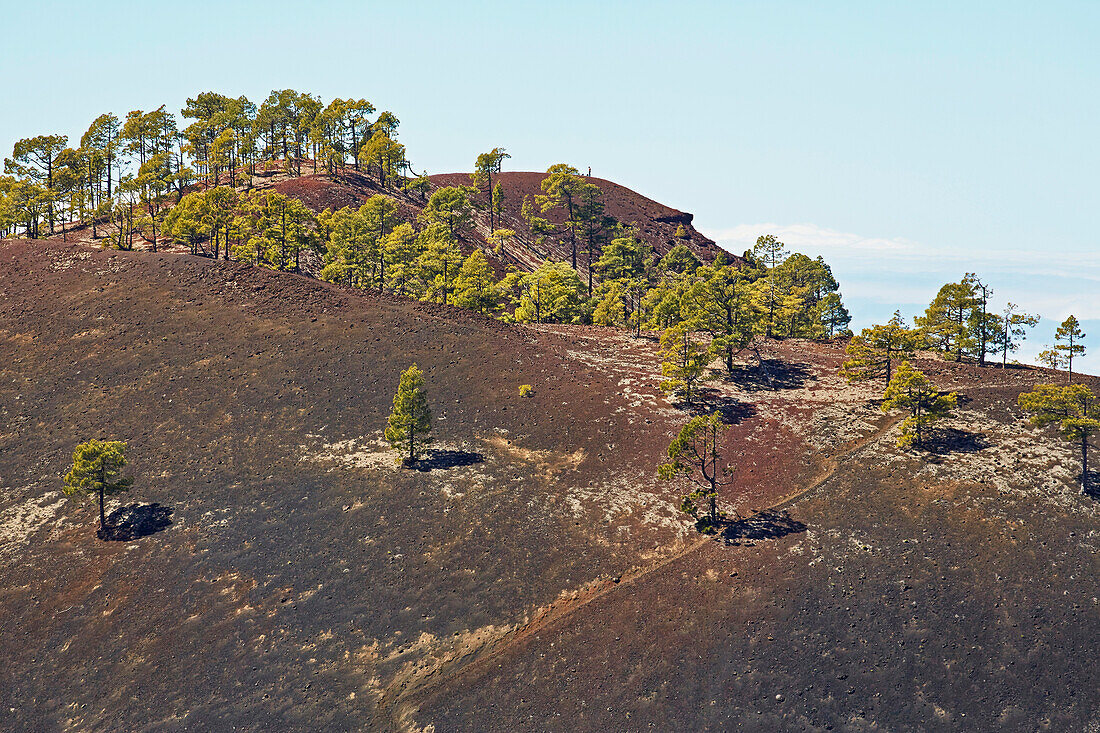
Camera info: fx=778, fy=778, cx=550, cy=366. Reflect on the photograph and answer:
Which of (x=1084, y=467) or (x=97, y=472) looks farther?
(x=97, y=472)

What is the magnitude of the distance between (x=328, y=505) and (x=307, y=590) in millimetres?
7676

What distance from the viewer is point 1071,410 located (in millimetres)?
50531

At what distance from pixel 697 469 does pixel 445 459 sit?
17.9m

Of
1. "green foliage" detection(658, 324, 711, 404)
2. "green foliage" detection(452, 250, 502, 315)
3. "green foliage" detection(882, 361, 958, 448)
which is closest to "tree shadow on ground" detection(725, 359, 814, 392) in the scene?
"green foliage" detection(658, 324, 711, 404)

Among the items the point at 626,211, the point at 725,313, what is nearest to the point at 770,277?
the point at 725,313

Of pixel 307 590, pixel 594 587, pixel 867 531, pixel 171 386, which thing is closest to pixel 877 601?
pixel 867 531

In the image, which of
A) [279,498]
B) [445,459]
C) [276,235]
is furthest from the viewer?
[276,235]

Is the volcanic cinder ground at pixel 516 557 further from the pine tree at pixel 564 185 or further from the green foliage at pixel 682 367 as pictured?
the pine tree at pixel 564 185

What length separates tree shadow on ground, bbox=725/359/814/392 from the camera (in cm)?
6712

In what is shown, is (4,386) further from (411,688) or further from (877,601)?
(877,601)

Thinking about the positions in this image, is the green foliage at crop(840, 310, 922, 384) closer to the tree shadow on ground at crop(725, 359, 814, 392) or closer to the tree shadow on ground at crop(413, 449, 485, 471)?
the tree shadow on ground at crop(725, 359, 814, 392)

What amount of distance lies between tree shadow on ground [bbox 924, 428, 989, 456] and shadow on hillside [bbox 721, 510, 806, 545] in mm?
13505

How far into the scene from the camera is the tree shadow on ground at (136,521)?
49.2 meters

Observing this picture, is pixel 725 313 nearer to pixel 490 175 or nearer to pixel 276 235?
pixel 276 235
